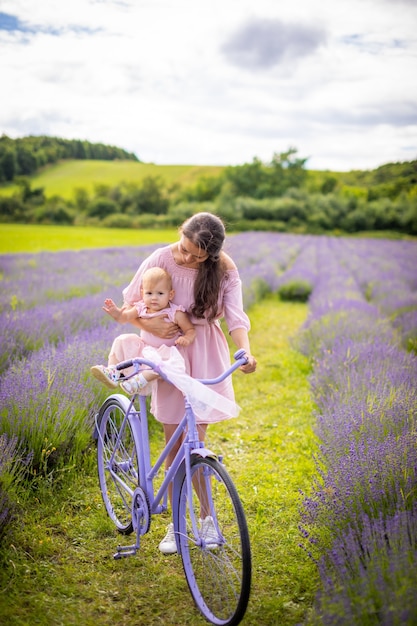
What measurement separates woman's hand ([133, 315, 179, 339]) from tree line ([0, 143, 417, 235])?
12972 millimetres

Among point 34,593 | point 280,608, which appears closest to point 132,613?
point 34,593

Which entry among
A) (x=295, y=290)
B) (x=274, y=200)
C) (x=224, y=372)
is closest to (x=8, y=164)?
(x=295, y=290)

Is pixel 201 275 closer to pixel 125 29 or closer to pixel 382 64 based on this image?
pixel 125 29

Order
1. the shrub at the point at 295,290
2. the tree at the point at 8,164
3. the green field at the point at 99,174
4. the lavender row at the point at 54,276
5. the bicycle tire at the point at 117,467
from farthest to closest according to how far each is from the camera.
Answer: the shrub at the point at 295,290
the green field at the point at 99,174
the tree at the point at 8,164
the lavender row at the point at 54,276
the bicycle tire at the point at 117,467

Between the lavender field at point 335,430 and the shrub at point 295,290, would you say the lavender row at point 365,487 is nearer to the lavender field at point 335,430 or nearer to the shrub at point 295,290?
the lavender field at point 335,430

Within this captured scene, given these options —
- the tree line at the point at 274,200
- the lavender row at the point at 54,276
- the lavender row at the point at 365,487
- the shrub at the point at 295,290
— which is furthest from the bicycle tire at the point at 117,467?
the tree line at the point at 274,200

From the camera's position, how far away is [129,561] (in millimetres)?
2646

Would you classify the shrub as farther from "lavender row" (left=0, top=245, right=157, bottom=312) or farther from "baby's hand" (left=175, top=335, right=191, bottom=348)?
"baby's hand" (left=175, top=335, right=191, bottom=348)

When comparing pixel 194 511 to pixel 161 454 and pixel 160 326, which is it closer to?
pixel 161 454

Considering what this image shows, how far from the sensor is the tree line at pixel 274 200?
29562 millimetres

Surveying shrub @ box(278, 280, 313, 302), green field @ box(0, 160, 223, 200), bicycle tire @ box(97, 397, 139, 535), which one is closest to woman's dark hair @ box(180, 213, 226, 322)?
bicycle tire @ box(97, 397, 139, 535)

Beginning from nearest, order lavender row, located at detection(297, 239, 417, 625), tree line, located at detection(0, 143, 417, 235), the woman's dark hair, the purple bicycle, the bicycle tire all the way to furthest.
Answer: lavender row, located at detection(297, 239, 417, 625), the purple bicycle, the woman's dark hair, the bicycle tire, tree line, located at detection(0, 143, 417, 235)

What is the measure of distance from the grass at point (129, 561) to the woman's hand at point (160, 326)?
3.93ft

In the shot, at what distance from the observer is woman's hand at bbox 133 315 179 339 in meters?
2.53
